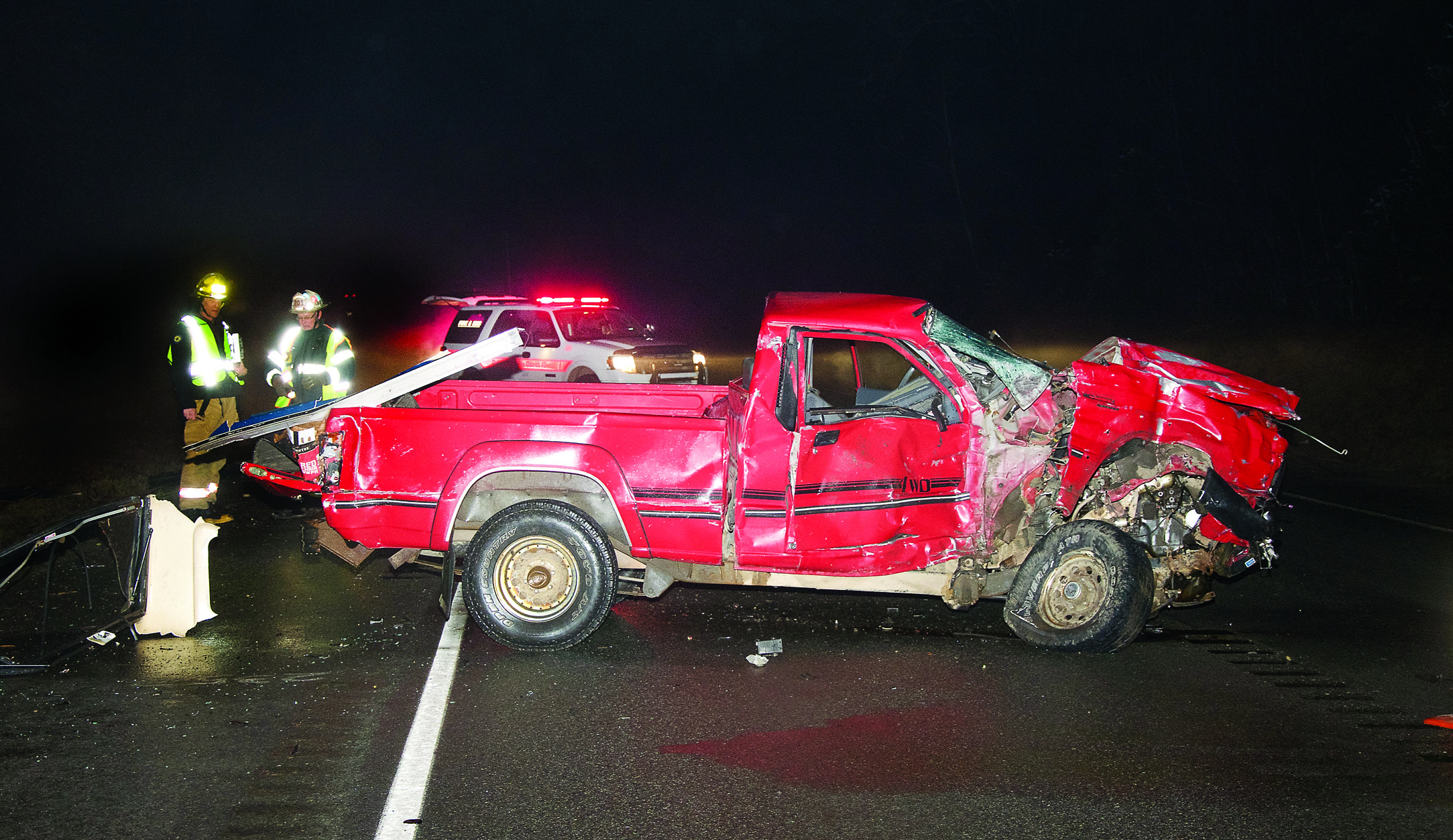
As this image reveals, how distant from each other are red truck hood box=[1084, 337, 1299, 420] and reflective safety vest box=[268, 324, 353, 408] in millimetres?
5546

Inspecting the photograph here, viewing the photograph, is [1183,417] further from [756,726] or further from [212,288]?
[212,288]

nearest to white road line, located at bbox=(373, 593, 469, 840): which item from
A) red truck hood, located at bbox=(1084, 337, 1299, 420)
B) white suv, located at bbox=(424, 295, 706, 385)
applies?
red truck hood, located at bbox=(1084, 337, 1299, 420)

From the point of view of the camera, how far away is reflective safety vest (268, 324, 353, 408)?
7602 mm

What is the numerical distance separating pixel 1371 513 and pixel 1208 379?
503cm

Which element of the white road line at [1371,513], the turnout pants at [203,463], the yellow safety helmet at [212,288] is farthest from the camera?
the white road line at [1371,513]

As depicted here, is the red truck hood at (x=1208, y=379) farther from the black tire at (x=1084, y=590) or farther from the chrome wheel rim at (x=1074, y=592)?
the chrome wheel rim at (x=1074, y=592)

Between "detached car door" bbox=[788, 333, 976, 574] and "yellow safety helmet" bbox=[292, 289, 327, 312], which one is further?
"yellow safety helmet" bbox=[292, 289, 327, 312]

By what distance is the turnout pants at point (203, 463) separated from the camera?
8164mm

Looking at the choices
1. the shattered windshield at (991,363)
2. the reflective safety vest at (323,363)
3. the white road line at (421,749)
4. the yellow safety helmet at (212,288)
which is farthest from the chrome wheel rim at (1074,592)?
the yellow safety helmet at (212,288)

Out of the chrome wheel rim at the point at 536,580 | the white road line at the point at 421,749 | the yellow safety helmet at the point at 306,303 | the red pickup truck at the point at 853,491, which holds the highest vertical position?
the yellow safety helmet at the point at 306,303

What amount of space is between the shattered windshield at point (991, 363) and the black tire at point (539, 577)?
7.13 feet

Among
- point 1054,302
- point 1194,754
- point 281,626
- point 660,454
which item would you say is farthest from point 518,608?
point 1054,302

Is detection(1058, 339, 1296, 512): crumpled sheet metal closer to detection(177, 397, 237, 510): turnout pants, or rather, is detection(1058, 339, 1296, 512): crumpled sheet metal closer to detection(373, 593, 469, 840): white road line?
detection(373, 593, 469, 840): white road line

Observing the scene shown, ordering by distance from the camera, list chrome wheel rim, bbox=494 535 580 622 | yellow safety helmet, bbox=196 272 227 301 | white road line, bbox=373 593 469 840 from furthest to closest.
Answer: yellow safety helmet, bbox=196 272 227 301
chrome wheel rim, bbox=494 535 580 622
white road line, bbox=373 593 469 840
